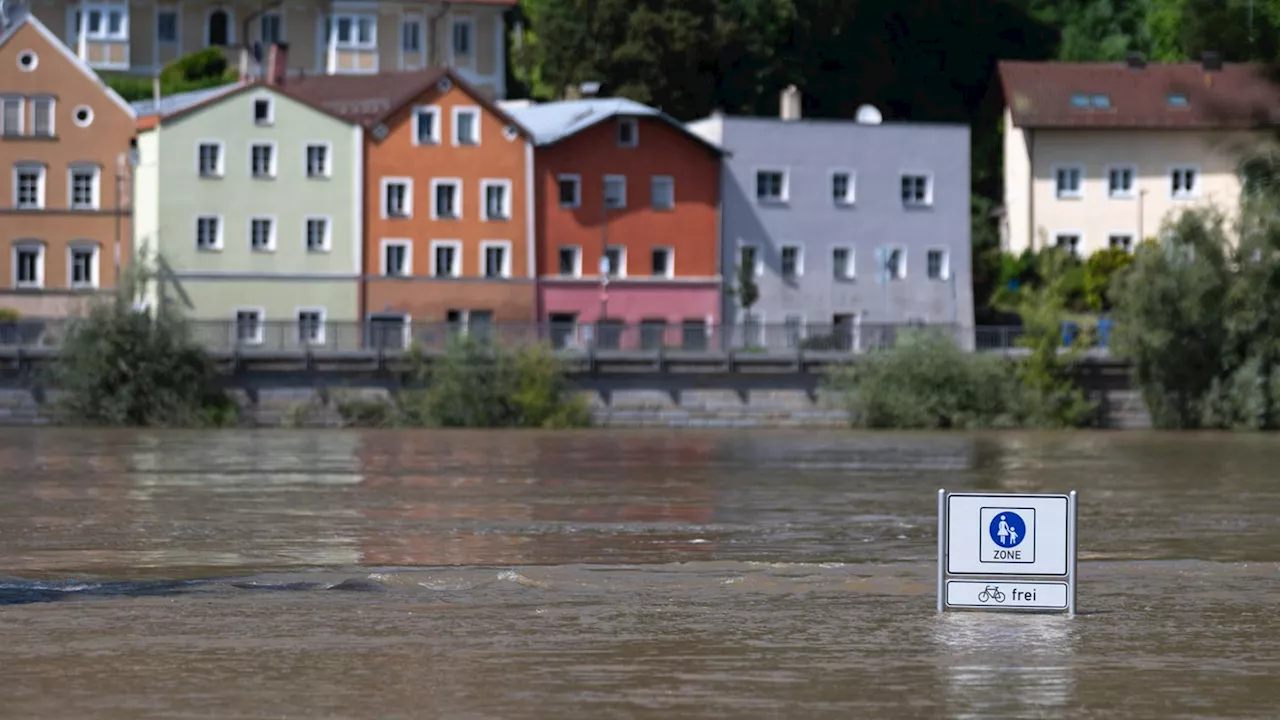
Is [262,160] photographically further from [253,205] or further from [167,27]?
[167,27]

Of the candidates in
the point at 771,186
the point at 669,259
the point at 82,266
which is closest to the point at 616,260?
the point at 669,259

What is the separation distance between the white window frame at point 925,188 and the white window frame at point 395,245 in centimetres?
1717

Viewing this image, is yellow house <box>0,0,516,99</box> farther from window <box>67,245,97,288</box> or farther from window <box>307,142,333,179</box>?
window <box>67,245,97,288</box>

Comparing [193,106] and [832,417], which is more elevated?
[193,106]

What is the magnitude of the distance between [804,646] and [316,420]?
48.2 metres

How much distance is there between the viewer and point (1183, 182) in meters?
86.2

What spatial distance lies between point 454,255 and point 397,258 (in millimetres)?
1900

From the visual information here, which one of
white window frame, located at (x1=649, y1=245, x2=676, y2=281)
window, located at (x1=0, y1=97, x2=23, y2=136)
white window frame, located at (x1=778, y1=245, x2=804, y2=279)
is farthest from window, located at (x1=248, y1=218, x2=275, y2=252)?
white window frame, located at (x1=778, y1=245, x2=804, y2=279)

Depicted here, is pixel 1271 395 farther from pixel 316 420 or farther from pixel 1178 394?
pixel 316 420

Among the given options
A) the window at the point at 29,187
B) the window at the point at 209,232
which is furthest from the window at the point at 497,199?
the window at the point at 29,187

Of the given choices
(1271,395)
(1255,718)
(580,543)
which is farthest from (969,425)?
(1255,718)

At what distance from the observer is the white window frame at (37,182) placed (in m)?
74.7

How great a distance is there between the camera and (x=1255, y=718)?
13.8 meters

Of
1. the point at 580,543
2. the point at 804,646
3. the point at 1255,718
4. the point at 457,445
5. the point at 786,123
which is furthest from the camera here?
the point at 786,123
